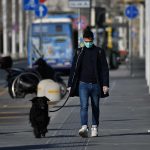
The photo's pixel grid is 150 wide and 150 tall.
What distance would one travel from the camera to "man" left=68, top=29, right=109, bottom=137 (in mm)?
16438

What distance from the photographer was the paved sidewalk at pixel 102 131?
49.1 ft

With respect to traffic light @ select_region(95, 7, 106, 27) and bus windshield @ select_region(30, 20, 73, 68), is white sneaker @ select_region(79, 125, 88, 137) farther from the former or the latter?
bus windshield @ select_region(30, 20, 73, 68)

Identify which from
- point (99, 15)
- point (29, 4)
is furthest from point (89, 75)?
point (99, 15)

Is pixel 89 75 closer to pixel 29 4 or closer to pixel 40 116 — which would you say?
pixel 40 116

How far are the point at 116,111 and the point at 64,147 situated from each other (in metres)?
7.99

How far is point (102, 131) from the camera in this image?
694 inches

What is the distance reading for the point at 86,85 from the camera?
650 inches

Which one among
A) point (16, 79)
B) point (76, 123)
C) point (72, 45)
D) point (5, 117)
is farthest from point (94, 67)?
point (72, 45)

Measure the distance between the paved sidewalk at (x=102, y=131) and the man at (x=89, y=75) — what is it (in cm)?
52

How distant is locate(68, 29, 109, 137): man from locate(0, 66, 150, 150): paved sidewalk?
1.72 ft

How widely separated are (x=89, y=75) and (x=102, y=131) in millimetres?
1565

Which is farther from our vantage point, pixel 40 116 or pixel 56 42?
pixel 56 42

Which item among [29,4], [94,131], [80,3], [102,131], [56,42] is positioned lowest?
[56,42]

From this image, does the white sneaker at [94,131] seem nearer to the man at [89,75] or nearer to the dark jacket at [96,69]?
the man at [89,75]
